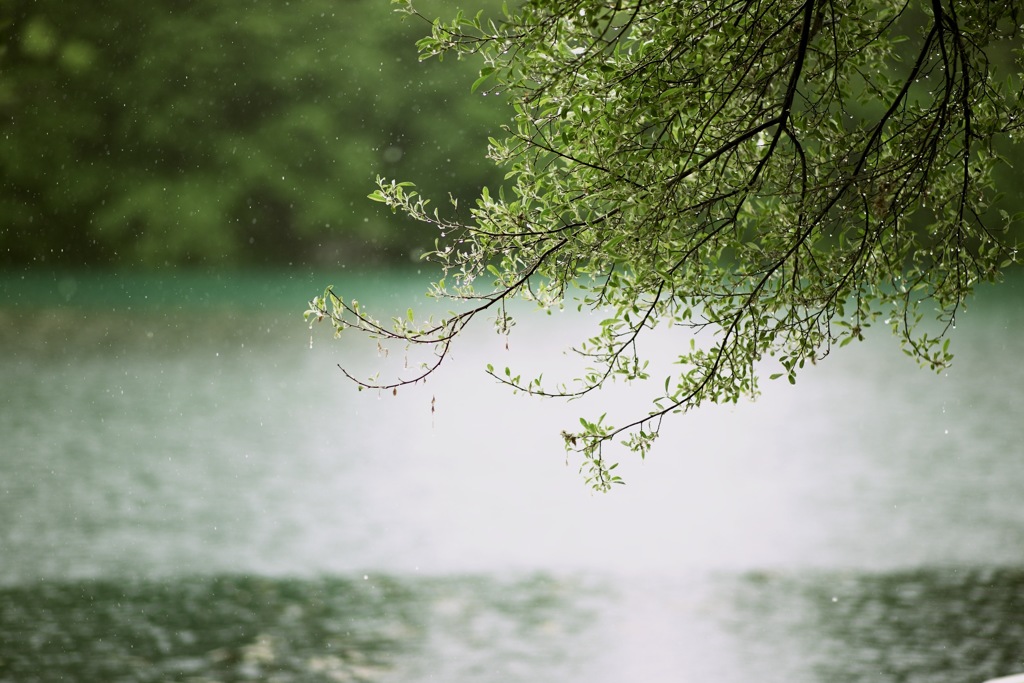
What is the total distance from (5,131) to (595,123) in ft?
245

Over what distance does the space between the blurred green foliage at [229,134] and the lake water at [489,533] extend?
38.4m

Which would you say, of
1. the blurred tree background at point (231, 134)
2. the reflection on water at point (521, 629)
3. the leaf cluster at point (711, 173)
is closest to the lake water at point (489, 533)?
the reflection on water at point (521, 629)

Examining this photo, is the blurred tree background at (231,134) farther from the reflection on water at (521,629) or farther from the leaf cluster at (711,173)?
the leaf cluster at (711,173)

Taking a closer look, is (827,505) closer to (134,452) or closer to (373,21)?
(134,452)

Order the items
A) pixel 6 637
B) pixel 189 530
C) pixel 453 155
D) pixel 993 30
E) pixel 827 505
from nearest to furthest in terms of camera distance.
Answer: pixel 993 30 < pixel 6 637 < pixel 189 530 < pixel 827 505 < pixel 453 155

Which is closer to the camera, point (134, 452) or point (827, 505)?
point (827, 505)

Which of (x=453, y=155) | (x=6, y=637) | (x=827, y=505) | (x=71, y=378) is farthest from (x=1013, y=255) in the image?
(x=453, y=155)

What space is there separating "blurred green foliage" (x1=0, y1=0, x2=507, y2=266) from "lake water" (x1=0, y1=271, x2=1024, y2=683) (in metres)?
38.4

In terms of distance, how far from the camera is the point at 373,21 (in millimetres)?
73625

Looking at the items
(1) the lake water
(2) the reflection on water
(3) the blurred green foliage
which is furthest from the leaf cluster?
(3) the blurred green foliage

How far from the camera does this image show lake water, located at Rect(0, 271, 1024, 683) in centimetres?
1191

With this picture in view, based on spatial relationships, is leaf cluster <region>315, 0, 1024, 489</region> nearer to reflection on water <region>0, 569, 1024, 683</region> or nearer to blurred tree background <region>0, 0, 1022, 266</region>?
reflection on water <region>0, 569, 1024, 683</region>

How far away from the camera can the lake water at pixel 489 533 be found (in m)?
11.9

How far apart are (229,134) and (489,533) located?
5952 cm
